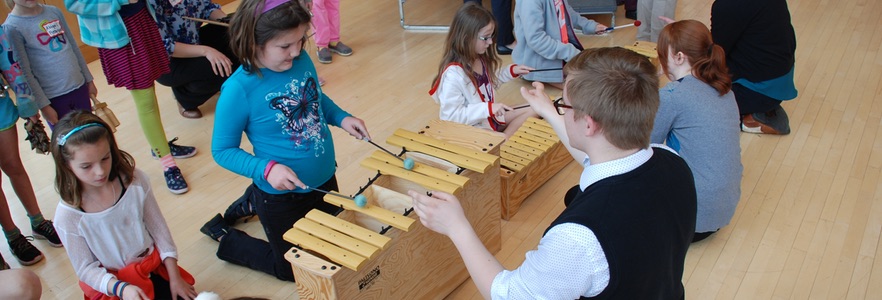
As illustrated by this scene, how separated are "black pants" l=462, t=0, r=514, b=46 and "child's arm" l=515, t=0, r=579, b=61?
90 centimetres

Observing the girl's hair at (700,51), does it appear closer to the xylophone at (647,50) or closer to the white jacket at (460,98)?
the white jacket at (460,98)

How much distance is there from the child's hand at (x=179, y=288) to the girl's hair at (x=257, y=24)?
0.91 metres

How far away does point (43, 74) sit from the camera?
312cm

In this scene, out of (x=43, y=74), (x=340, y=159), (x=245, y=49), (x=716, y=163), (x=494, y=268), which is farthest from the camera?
(x=340, y=159)

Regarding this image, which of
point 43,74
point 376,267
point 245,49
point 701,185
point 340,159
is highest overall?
point 245,49

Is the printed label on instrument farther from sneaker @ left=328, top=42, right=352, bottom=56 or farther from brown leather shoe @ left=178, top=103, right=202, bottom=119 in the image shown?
sneaker @ left=328, top=42, right=352, bottom=56

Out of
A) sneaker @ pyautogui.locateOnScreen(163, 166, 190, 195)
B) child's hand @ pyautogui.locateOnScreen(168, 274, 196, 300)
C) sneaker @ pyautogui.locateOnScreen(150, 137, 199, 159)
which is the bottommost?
sneaker @ pyautogui.locateOnScreen(150, 137, 199, 159)

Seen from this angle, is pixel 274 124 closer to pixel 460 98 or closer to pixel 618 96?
pixel 460 98

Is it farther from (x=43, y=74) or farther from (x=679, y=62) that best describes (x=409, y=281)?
(x=43, y=74)

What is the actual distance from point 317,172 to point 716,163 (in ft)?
5.34

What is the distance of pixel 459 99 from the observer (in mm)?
3311

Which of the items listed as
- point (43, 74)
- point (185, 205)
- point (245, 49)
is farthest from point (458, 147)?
point (43, 74)

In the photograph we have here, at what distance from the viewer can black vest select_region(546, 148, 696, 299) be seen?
156 centimetres

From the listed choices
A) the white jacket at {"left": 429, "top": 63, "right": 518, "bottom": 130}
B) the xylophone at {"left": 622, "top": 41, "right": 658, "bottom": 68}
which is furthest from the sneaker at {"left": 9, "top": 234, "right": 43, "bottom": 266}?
→ the xylophone at {"left": 622, "top": 41, "right": 658, "bottom": 68}
